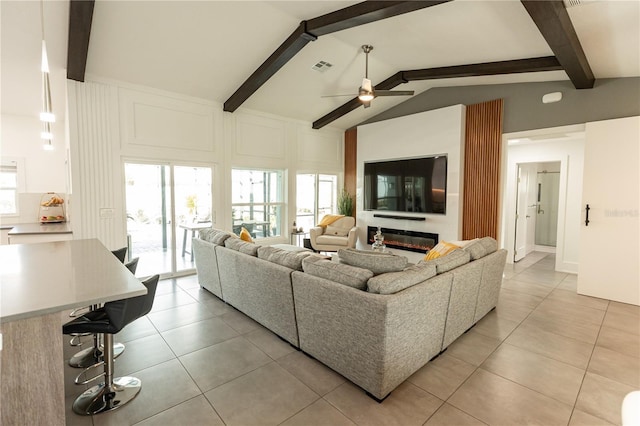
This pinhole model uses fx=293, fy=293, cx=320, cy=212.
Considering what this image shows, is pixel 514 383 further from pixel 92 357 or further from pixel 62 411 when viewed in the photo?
pixel 92 357

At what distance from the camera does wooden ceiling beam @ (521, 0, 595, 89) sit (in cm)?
264

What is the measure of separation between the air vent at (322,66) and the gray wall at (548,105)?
2.45m

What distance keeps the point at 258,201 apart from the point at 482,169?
4589 mm

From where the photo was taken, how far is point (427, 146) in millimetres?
6004

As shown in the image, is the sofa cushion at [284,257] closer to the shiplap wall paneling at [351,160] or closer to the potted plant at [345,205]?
the potted plant at [345,205]

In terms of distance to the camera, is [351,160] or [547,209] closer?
[547,209]

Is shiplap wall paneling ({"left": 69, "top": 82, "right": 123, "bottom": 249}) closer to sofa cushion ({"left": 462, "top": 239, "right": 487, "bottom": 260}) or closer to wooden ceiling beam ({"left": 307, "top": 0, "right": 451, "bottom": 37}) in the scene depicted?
wooden ceiling beam ({"left": 307, "top": 0, "right": 451, "bottom": 37})

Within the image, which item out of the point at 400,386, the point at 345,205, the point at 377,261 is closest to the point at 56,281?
the point at 377,261

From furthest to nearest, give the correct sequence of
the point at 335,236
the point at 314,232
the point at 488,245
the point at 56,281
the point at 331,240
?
1. the point at 335,236
2. the point at 314,232
3. the point at 331,240
4. the point at 488,245
5. the point at 56,281

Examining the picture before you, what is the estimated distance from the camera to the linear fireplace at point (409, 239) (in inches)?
239

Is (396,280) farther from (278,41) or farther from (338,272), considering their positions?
(278,41)

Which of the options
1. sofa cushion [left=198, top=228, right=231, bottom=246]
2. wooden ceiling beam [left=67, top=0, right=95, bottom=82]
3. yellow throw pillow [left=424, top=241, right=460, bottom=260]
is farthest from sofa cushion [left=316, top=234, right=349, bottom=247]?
wooden ceiling beam [left=67, top=0, right=95, bottom=82]

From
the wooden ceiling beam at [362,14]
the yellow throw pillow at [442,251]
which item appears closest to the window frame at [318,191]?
the wooden ceiling beam at [362,14]

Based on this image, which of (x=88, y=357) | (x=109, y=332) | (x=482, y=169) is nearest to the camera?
(x=109, y=332)
